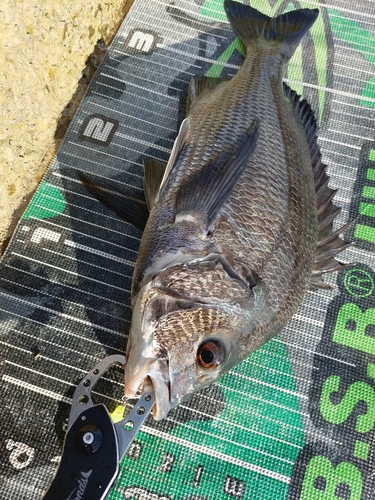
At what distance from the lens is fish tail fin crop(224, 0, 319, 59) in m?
2.28

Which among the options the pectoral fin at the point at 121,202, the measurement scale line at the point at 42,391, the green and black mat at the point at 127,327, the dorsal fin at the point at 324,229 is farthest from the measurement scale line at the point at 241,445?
the pectoral fin at the point at 121,202

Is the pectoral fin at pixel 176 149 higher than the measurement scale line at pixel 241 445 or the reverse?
higher

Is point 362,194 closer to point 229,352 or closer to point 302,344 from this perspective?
point 302,344

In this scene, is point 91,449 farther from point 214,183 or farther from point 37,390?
point 214,183

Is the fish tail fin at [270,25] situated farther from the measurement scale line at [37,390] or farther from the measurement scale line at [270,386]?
the measurement scale line at [37,390]

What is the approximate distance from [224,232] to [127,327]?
0.59 metres

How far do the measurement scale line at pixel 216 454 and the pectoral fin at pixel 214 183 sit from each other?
2.59ft

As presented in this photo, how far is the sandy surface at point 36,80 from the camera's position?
1.73m

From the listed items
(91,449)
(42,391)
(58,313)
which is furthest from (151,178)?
(91,449)

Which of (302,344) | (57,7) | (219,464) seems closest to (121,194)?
(57,7)

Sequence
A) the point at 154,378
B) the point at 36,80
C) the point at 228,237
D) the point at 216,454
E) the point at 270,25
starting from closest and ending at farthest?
the point at 154,378 < the point at 228,237 < the point at 216,454 < the point at 36,80 < the point at 270,25

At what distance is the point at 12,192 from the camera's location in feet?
6.19

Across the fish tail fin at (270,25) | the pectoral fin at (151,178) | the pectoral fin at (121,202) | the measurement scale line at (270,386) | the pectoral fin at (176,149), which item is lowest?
the measurement scale line at (270,386)

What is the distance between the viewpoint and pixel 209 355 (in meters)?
1.30
